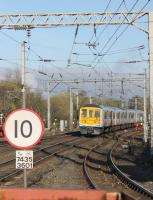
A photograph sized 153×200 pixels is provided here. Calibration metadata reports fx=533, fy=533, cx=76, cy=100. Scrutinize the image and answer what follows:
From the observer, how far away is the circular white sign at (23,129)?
27.5 feet

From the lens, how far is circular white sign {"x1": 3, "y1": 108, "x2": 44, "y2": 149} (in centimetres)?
838

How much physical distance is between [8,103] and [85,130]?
73.5 feet

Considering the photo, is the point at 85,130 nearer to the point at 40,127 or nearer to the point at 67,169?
the point at 67,169

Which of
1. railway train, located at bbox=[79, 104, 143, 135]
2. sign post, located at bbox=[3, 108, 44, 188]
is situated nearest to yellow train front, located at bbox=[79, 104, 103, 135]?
railway train, located at bbox=[79, 104, 143, 135]

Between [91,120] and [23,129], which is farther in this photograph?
[91,120]

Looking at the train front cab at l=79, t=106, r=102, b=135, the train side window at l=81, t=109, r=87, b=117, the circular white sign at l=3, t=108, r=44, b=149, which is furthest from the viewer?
the train side window at l=81, t=109, r=87, b=117

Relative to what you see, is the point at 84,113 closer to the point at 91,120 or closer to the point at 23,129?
the point at 91,120

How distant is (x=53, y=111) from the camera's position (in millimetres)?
98125

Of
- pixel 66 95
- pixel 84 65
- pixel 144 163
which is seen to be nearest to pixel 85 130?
pixel 84 65

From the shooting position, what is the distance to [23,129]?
841 centimetres

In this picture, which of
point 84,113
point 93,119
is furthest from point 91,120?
point 84,113

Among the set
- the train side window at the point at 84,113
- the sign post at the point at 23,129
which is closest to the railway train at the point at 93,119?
the train side window at the point at 84,113

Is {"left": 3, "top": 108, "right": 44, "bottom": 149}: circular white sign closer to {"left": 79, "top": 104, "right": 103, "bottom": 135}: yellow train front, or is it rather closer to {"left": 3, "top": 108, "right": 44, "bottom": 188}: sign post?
{"left": 3, "top": 108, "right": 44, "bottom": 188}: sign post

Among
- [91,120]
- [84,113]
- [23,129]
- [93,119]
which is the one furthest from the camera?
[84,113]
